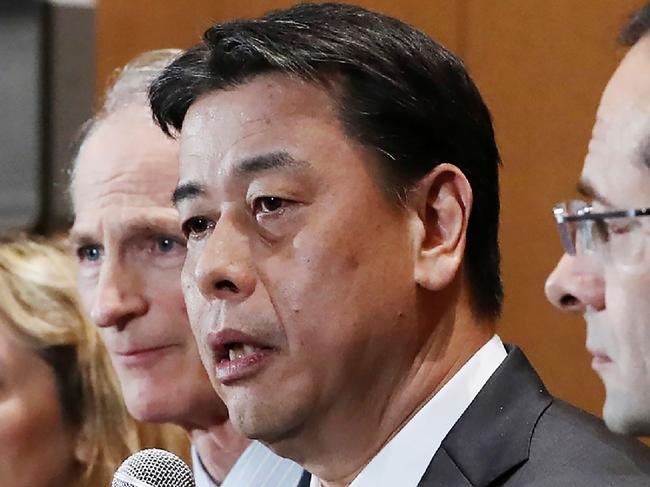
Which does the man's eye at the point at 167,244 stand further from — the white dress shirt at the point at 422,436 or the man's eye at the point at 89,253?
the white dress shirt at the point at 422,436

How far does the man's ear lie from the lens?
164cm

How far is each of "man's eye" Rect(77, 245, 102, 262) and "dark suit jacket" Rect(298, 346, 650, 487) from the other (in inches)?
36.7

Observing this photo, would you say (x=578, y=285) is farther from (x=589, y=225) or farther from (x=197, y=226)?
(x=197, y=226)

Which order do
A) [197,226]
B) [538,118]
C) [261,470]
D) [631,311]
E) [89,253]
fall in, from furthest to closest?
[538,118] → [89,253] → [261,470] → [197,226] → [631,311]

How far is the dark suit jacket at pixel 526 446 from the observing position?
1508 mm

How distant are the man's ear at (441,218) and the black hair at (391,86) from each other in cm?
2

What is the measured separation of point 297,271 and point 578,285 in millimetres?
348

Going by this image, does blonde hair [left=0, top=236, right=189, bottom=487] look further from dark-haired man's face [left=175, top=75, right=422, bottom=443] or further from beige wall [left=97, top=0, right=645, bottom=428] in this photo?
dark-haired man's face [left=175, top=75, right=422, bottom=443]

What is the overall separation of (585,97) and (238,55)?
3.83ft

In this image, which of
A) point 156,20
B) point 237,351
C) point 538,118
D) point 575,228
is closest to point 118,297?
point 237,351

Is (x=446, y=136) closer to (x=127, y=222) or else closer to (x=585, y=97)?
(x=127, y=222)

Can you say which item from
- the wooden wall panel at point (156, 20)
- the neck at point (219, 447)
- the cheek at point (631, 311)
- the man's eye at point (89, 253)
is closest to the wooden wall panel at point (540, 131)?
the wooden wall panel at point (156, 20)

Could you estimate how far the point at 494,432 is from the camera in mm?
1576

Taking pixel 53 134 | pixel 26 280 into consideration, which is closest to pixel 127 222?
pixel 26 280
